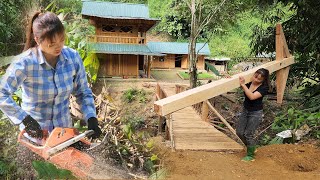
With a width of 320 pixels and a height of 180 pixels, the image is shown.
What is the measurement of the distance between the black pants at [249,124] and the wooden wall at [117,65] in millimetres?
1334

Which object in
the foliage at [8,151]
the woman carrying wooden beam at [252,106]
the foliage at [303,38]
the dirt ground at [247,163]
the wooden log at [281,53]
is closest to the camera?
the foliage at [8,151]

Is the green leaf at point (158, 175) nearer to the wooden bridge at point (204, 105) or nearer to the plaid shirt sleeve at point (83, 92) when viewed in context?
the plaid shirt sleeve at point (83, 92)

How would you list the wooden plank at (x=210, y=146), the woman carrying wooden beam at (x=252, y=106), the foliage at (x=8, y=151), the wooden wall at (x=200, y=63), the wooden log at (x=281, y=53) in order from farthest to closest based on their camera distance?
1. the wooden wall at (x=200, y=63)
2. the wooden log at (x=281, y=53)
3. the wooden plank at (x=210, y=146)
4. the woman carrying wooden beam at (x=252, y=106)
5. the foliage at (x=8, y=151)

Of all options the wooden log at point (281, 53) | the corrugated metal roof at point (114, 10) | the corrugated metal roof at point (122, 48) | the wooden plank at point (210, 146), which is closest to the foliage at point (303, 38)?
the wooden log at point (281, 53)

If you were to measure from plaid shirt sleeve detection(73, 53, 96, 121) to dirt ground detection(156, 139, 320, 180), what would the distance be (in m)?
1.56

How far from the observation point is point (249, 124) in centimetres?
326

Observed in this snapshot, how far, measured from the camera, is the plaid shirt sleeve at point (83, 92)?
105cm

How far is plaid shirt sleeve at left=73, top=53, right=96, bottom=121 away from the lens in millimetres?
1049

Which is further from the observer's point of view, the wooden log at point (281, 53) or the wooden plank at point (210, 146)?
the wooden log at point (281, 53)

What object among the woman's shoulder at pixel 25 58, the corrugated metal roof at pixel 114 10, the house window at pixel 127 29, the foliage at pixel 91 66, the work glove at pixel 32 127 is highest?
the corrugated metal roof at pixel 114 10

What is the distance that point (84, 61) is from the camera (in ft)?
3.72

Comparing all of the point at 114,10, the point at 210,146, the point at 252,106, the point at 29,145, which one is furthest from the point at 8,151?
the point at 210,146

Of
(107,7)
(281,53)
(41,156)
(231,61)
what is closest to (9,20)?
(41,156)

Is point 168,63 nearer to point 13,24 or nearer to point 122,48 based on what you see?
point 122,48
